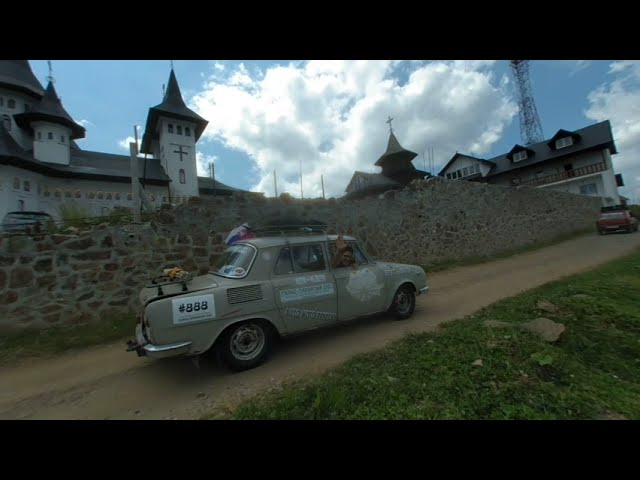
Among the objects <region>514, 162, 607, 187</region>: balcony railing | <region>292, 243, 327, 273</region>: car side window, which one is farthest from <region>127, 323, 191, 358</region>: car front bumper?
<region>514, 162, 607, 187</region>: balcony railing

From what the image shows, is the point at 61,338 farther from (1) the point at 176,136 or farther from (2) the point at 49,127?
(1) the point at 176,136

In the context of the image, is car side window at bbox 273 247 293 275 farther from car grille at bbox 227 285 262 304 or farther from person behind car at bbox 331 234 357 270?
person behind car at bbox 331 234 357 270

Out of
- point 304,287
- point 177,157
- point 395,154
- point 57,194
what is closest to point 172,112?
point 177,157

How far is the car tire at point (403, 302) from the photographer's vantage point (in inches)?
209

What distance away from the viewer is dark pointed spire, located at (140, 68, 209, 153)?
1195 inches

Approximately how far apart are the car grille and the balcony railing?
3934cm

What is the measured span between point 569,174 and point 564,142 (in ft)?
14.8

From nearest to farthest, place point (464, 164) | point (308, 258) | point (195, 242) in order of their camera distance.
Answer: point (308, 258) → point (195, 242) → point (464, 164)

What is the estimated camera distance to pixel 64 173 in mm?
22266

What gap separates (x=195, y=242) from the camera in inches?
273

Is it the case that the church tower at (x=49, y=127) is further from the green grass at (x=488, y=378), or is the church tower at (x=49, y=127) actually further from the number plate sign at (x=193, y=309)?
the green grass at (x=488, y=378)
